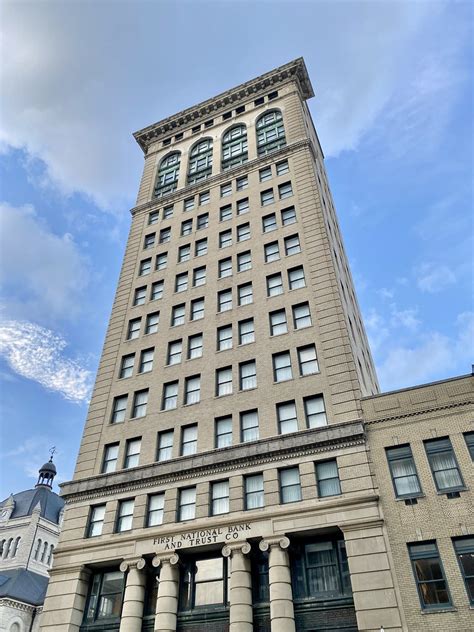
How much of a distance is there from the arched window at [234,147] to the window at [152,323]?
18581 millimetres

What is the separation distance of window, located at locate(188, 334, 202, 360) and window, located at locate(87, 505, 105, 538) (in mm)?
10996

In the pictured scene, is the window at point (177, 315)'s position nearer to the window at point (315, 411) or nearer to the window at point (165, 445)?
the window at point (165, 445)

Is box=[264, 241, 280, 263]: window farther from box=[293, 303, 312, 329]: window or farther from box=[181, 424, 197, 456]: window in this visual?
box=[181, 424, 197, 456]: window

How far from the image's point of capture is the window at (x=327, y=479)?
24.2 metres

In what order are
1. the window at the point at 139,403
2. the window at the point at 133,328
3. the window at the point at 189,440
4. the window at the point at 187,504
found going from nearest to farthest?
1. the window at the point at 187,504
2. the window at the point at 189,440
3. the window at the point at 139,403
4. the window at the point at 133,328

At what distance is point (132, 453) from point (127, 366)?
24.5 ft

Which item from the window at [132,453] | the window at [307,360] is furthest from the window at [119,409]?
the window at [307,360]

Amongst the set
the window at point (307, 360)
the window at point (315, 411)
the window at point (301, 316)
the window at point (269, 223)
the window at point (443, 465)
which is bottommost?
the window at point (443, 465)

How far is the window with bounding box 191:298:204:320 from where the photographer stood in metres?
36.6

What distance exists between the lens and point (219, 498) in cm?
2638

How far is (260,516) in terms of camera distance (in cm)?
2422

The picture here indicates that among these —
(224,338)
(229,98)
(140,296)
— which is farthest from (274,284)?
(229,98)

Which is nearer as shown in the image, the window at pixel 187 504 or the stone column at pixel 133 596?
the stone column at pixel 133 596

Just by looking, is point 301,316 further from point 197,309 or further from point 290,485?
point 290,485
